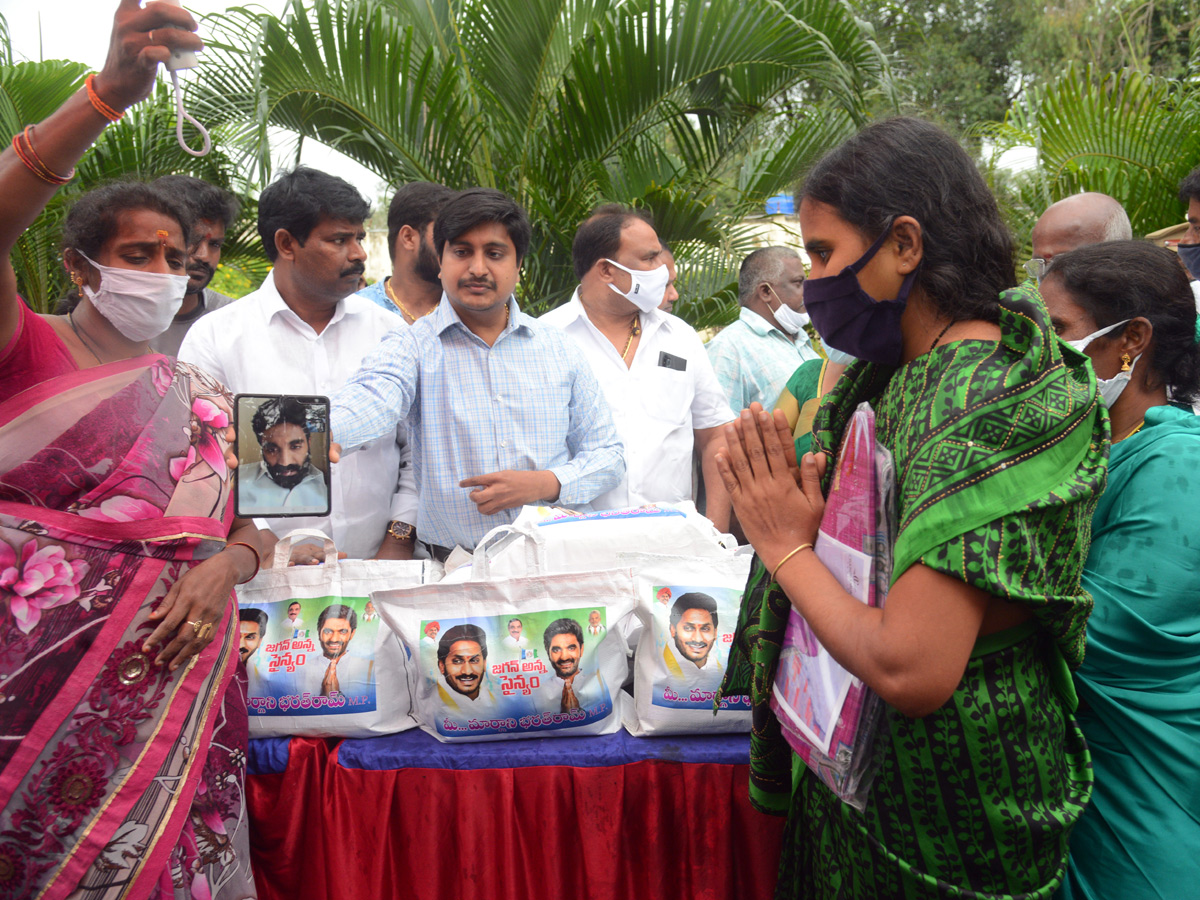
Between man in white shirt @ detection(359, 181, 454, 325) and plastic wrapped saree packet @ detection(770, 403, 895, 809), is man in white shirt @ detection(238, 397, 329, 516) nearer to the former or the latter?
plastic wrapped saree packet @ detection(770, 403, 895, 809)

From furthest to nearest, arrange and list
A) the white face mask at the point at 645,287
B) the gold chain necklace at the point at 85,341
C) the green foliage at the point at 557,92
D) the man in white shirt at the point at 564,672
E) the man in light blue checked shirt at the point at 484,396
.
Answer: the green foliage at the point at 557,92, the white face mask at the point at 645,287, the man in light blue checked shirt at the point at 484,396, the man in white shirt at the point at 564,672, the gold chain necklace at the point at 85,341

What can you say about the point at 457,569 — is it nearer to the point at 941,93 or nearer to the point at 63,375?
the point at 63,375

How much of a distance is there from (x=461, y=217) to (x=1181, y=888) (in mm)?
2407

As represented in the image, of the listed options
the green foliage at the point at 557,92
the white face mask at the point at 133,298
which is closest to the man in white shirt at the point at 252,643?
the white face mask at the point at 133,298

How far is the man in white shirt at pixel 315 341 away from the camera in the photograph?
2822mm

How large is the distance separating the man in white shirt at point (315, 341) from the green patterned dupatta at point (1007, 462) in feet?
6.29

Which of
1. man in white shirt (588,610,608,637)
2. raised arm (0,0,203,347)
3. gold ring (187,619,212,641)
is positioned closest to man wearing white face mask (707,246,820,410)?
man in white shirt (588,610,608,637)

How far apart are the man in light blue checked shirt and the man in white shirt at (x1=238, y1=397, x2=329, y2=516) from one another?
0.58 metres

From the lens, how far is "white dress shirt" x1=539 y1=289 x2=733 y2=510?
3361 mm

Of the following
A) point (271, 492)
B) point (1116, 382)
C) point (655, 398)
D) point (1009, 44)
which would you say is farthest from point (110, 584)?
point (1009, 44)

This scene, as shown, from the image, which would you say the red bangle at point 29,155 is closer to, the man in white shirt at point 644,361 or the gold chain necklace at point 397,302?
the man in white shirt at point 644,361

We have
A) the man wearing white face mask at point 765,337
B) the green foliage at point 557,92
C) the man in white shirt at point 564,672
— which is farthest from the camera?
the green foliage at point 557,92

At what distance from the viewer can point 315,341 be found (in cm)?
292

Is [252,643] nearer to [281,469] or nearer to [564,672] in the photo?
[281,469]
